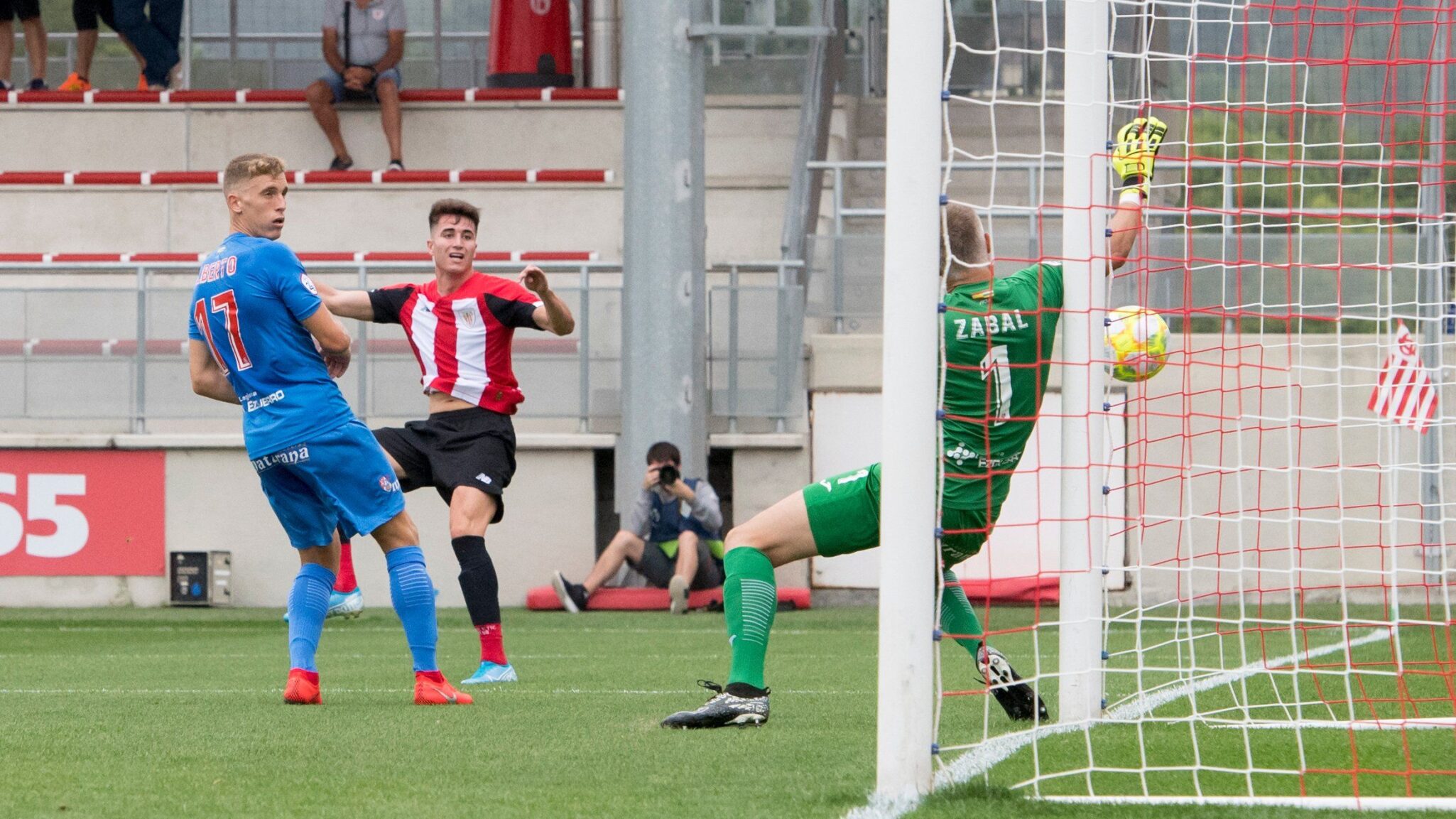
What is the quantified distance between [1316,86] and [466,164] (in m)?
7.76

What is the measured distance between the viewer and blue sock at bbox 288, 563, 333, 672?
229 inches

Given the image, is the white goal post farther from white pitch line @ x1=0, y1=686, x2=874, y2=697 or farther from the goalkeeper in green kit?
white pitch line @ x1=0, y1=686, x2=874, y2=697

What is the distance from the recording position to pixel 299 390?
5.71 metres

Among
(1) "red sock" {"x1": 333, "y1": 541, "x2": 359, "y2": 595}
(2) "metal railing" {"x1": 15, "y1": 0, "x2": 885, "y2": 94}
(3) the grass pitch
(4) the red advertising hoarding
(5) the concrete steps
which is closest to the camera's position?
(3) the grass pitch

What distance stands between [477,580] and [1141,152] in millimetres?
3122

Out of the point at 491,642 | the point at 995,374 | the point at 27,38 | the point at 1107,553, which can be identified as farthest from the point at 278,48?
the point at 995,374

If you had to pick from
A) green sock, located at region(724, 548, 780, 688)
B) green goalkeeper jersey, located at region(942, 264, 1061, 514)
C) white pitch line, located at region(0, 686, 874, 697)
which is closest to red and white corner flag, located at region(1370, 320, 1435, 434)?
white pitch line, located at region(0, 686, 874, 697)

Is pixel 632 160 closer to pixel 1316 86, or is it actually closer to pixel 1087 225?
pixel 1316 86

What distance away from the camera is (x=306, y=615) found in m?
5.84

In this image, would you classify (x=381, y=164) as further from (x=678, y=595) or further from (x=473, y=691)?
(x=473, y=691)

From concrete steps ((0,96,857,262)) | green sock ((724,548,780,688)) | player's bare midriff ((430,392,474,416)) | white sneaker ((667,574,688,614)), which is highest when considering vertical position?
concrete steps ((0,96,857,262))

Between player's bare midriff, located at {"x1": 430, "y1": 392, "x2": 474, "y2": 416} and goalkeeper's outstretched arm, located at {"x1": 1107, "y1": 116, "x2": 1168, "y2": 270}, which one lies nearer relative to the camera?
goalkeeper's outstretched arm, located at {"x1": 1107, "y1": 116, "x2": 1168, "y2": 270}

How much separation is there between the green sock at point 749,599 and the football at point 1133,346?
1244 millimetres

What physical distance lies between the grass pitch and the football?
109 centimetres
